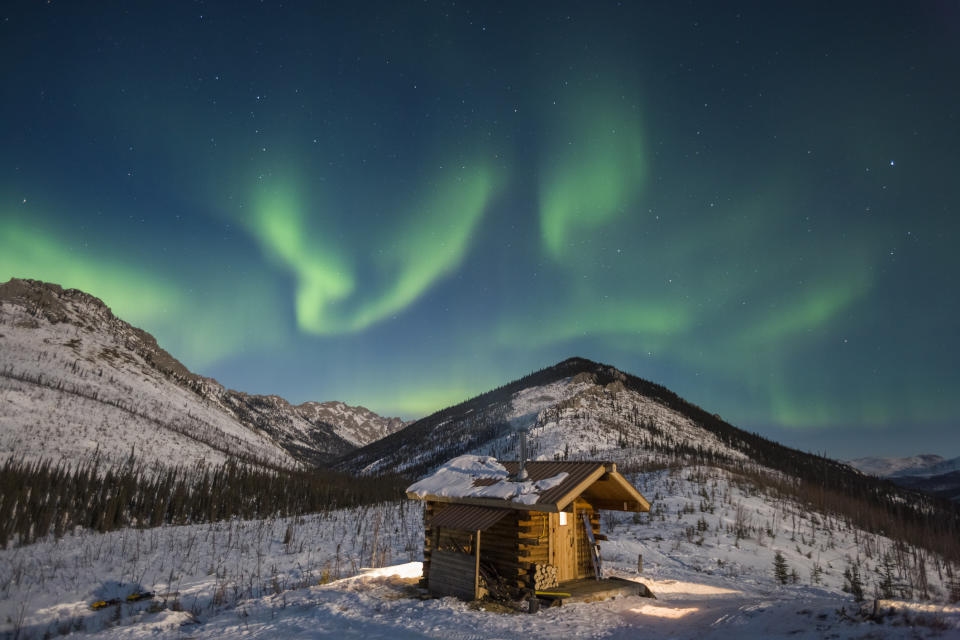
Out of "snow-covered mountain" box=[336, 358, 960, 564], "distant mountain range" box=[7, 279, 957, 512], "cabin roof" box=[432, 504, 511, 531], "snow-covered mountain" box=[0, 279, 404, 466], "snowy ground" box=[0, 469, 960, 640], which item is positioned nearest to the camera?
"snowy ground" box=[0, 469, 960, 640]

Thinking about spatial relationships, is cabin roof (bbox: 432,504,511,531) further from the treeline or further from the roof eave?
the treeline

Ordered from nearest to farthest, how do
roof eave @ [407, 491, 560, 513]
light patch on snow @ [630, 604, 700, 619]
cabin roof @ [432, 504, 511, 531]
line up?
light patch on snow @ [630, 604, 700, 619] < roof eave @ [407, 491, 560, 513] < cabin roof @ [432, 504, 511, 531]

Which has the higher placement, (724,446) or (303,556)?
(724,446)

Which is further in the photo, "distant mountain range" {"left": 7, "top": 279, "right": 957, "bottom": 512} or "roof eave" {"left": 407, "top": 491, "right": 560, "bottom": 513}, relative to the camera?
"distant mountain range" {"left": 7, "top": 279, "right": 957, "bottom": 512}

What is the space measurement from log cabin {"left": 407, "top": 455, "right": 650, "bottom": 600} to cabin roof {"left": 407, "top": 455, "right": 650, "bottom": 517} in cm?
3

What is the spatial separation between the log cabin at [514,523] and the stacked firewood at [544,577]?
0.03 m

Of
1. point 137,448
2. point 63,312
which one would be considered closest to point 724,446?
point 137,448

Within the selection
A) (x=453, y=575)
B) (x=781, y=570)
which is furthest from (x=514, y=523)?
(x=781, y=570)

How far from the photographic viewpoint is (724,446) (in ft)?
316

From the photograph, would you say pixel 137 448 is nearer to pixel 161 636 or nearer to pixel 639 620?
pixel 161 636

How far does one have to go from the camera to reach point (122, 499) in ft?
111

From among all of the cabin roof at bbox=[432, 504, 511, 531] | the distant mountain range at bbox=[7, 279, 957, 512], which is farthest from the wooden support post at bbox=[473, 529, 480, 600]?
the distant mountain range at bbox=[7, 279, 957, 512]

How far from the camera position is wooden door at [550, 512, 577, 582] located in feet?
51.4

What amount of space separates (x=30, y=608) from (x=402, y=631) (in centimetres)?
1393
